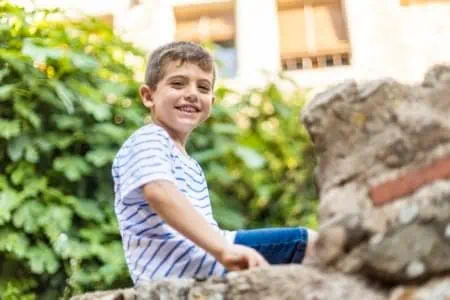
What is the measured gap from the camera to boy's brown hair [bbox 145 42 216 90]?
207cm

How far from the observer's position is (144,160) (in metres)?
1.85

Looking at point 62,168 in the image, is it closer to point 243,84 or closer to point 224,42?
point 243,84

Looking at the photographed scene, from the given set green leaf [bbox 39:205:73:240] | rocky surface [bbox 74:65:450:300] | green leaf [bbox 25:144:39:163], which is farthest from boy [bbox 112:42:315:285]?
green leaf [bbox 25:144:39:163]

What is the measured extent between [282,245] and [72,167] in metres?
2.57

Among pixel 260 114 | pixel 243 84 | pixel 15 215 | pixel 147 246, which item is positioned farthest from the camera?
pixel 243 84

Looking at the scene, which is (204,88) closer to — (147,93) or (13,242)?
(147,93)

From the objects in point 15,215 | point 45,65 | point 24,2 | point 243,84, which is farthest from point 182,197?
point 24,2

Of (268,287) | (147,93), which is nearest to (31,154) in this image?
(147,93)

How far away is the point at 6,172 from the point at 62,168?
33cm

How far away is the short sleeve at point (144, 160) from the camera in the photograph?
181 cm

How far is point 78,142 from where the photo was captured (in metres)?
4.55

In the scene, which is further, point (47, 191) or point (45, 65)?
point (45, 65)


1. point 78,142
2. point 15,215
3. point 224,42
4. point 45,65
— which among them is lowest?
point 15,215

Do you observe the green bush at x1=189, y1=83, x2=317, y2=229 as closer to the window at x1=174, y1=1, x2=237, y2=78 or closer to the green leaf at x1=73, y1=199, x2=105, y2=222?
the green leaf at x1=73, y1=199, x2=105, y2=222
